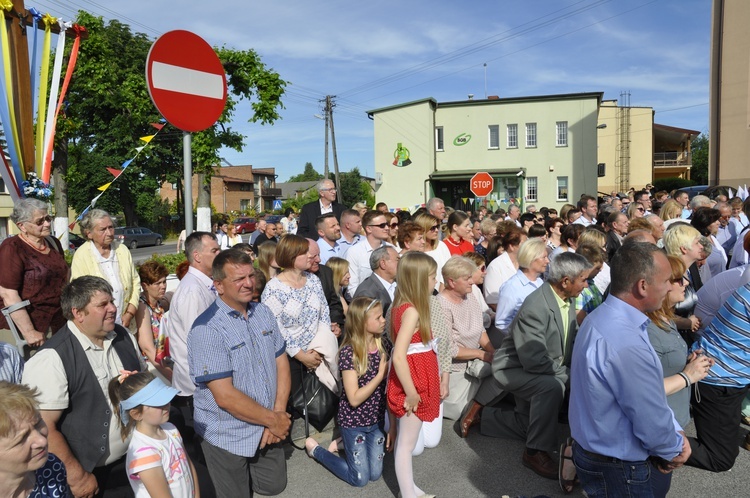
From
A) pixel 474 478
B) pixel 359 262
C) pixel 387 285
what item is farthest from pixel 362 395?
pixel 359 262

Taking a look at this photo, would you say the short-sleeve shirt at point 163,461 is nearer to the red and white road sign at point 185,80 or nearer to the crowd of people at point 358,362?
the crowd of people at point 358,362

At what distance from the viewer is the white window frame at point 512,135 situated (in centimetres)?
3522

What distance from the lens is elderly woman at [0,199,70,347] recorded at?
4516 mm

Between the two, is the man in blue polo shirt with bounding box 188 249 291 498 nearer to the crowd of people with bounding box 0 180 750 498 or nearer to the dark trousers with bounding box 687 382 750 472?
the crowd of people with bounding box 0 180 750 498

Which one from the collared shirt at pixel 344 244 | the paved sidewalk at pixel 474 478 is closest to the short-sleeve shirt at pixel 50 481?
the paved sidewalk at pixel 474 478

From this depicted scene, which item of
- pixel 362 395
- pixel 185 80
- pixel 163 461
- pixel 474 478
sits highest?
pixel 185 80

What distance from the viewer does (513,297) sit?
5.12 m

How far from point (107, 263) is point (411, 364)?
3208mm

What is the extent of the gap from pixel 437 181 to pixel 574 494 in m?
33.1

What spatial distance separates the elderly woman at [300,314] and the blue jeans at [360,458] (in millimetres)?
609

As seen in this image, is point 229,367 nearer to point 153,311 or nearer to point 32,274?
point 32,274

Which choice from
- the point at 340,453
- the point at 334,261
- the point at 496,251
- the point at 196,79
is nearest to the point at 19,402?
the point at 196,79

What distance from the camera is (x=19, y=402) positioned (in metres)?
2.00

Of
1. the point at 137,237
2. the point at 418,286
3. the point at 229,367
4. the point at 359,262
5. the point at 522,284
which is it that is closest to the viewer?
the point at 229,367
